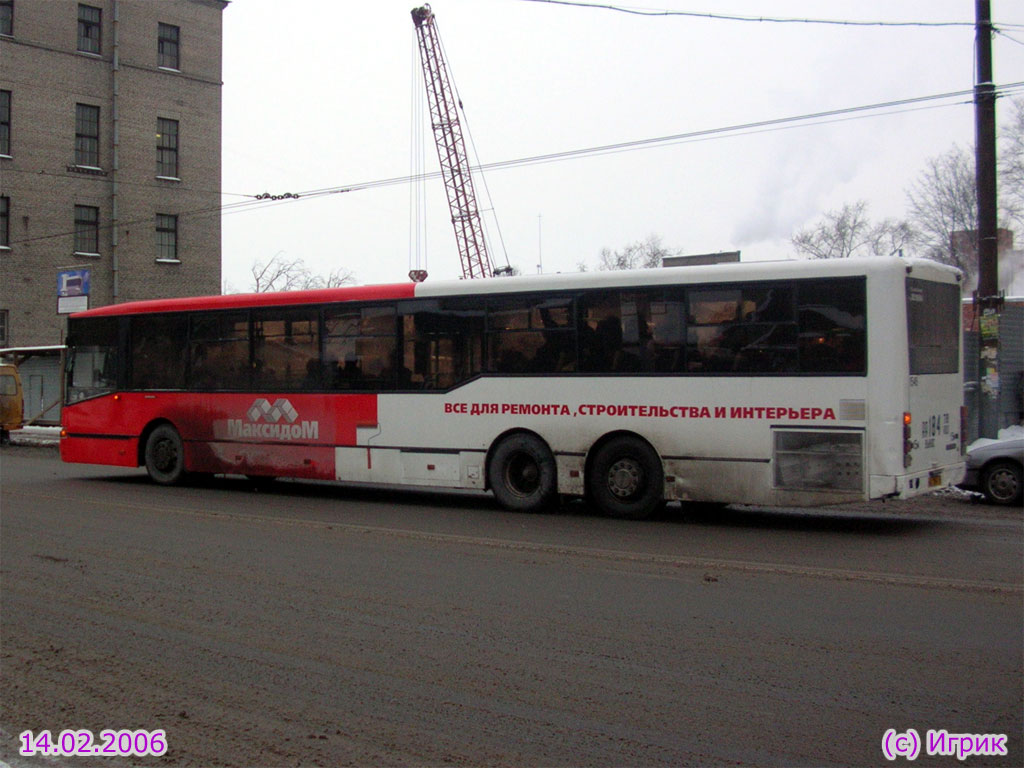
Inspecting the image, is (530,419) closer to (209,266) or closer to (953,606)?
(953,606)

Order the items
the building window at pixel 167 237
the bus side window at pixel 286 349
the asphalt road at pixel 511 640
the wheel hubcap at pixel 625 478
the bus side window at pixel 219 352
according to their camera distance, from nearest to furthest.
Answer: the asphalt road at pixel 511 640 < the wheel hubcap at pixel 625 478 < the bus side window at pixel 286 349 < the bus side window at pixel 219 352 < the building window at pixel 167 237

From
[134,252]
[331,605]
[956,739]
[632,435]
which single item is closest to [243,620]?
[331,605]

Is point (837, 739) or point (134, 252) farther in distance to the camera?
point (134, 252)

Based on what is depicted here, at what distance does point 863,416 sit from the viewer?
10414 mm

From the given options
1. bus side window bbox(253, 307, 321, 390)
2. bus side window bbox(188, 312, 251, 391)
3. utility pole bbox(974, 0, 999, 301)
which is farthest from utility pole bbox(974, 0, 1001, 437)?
bus side window bbox(188, 312, 251, 391)

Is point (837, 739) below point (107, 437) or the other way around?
below

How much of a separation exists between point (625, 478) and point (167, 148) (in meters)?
38.0

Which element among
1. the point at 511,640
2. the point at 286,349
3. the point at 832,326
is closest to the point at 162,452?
the point at 286,349

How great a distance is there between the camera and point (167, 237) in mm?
44125

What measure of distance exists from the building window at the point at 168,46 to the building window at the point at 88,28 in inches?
110

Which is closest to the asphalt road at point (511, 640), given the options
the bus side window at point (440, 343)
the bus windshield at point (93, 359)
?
the bus side window at point (440, 343)

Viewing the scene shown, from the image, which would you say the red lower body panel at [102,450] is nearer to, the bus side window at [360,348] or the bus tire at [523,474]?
the bus side window at [360,348]

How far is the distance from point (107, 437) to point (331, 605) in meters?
10.8

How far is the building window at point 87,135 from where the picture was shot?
41.0 metres
